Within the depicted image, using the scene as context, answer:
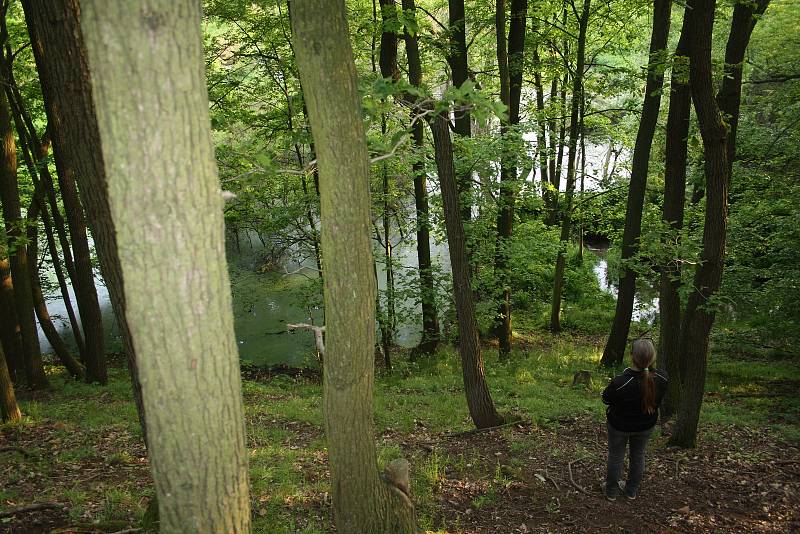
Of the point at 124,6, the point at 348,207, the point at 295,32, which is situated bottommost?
the point at 348,207

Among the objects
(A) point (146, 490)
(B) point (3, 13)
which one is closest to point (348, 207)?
(A) point (146, 490)

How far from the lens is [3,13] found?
30.9 ft

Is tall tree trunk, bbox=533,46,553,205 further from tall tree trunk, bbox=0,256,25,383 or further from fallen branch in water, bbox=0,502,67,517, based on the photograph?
tall tree trunk, bbox=0,256,25,383

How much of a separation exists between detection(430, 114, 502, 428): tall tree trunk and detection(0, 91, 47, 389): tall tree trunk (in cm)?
638

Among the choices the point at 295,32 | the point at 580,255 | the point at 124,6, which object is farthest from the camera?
the point at 580,255

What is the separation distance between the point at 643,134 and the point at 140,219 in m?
10.3

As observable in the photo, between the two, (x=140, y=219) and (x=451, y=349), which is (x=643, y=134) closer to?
(x=451, y=349)

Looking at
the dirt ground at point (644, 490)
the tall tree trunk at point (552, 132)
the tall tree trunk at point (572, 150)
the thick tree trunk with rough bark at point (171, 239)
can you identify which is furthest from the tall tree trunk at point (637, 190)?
the thick tree trunk with rough bark at point (171, 239)

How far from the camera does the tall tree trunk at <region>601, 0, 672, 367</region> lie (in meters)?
9.26

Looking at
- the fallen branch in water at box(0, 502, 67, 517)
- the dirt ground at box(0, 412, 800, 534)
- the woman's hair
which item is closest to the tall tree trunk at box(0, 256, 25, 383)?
the dirt ground at box(0, 412, 800, 534)

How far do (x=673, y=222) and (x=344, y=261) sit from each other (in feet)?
19.7

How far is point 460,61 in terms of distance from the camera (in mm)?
10375

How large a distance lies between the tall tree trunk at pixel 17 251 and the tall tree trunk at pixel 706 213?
925 cm

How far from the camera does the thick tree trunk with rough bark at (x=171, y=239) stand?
195 centimetres
